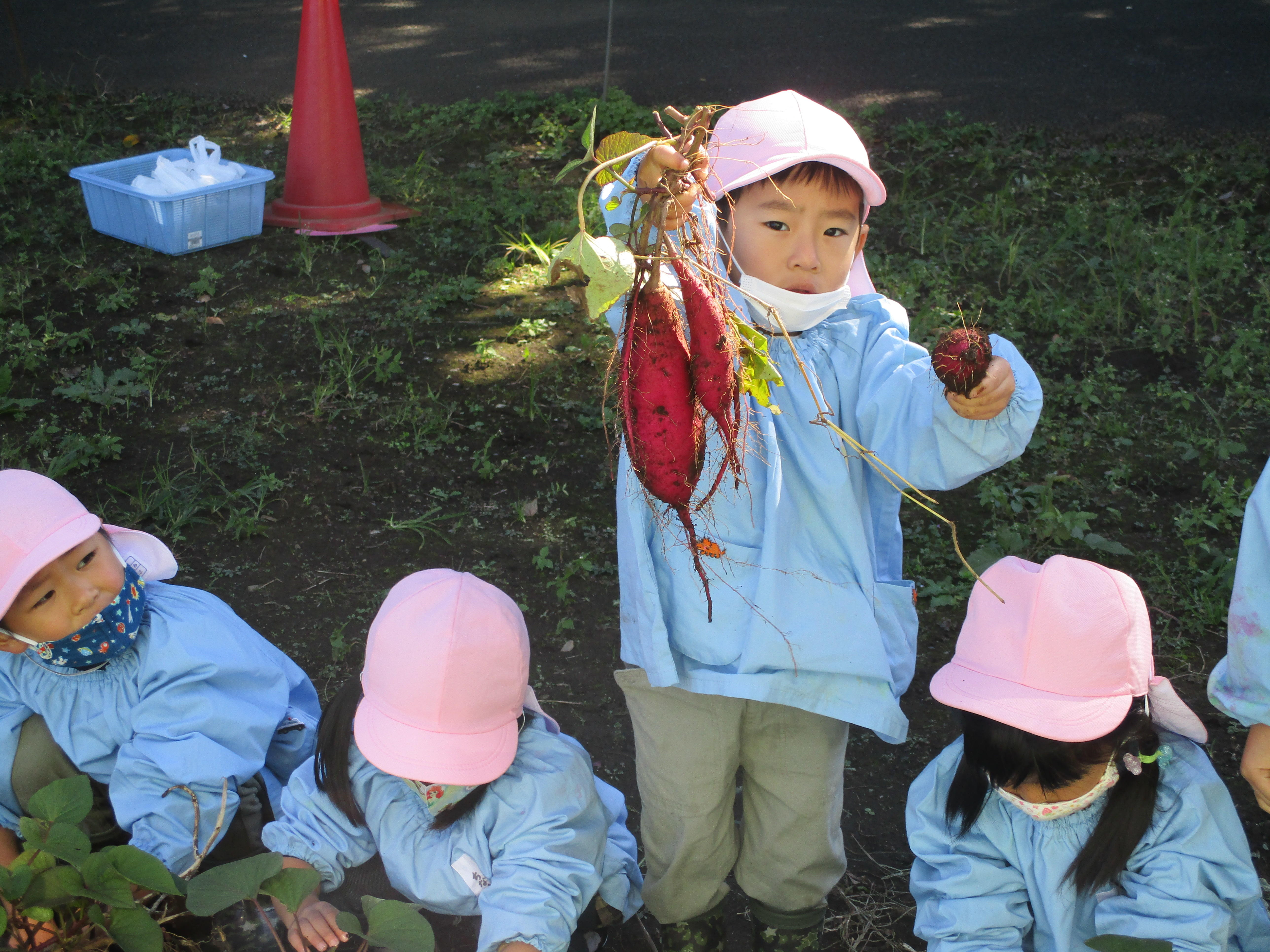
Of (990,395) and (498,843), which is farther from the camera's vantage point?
(498,843)

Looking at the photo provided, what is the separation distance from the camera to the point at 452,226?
17.1 ft

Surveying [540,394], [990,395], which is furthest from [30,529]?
[540,394]

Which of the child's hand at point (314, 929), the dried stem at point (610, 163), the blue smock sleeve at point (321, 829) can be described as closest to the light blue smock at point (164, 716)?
the blue smock sleeve at point (321, 829)

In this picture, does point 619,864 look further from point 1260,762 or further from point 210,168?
point 210,168

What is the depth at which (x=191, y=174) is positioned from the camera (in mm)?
4867

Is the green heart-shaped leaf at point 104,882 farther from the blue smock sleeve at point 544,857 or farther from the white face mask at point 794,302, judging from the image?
the white face mask at point 794,302

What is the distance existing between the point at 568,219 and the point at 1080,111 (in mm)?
3433

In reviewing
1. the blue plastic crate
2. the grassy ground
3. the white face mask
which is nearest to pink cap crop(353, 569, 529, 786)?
the grassy ground

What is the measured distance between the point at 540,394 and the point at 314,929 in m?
2.35

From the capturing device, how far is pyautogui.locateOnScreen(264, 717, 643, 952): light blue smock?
6.35ft

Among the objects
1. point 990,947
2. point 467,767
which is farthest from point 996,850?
point 467,767

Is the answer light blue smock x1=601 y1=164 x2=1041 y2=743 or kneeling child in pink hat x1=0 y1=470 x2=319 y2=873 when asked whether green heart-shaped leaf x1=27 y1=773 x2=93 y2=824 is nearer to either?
kneeling child in pink hat x1=0 y1=470 x2=319 y2=873

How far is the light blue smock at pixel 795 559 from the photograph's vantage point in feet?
6.05

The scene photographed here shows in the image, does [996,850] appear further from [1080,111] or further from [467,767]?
[1080,111]
